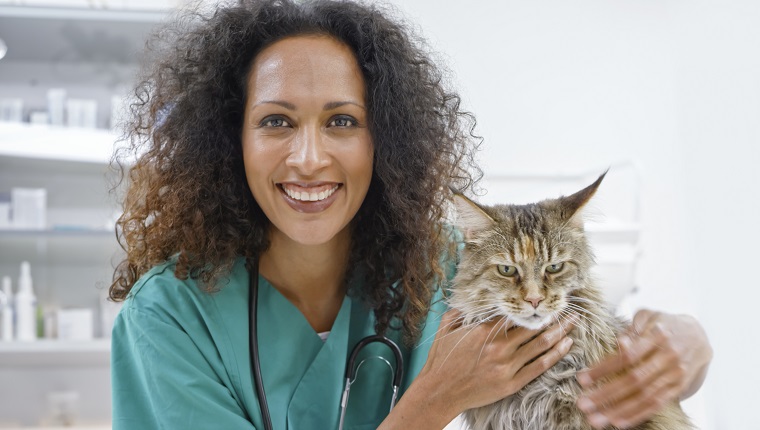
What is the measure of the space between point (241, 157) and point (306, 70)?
268 mm

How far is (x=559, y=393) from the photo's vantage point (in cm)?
102

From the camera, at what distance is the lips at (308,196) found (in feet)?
3.87

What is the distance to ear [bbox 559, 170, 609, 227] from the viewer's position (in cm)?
107

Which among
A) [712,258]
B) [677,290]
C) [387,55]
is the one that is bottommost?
[677,290]

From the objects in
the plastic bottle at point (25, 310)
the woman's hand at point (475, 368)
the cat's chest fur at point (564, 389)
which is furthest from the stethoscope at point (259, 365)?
the plastic bottle at point (25, 310)

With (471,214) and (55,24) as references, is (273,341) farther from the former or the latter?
(55,24)

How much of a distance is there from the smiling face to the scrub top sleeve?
0.29 metres

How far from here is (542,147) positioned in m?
2.89

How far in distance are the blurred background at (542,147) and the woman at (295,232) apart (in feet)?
3.43

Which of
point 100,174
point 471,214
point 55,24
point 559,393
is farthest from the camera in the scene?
point 100,174

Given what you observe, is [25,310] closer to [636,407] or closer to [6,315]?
[6,315]

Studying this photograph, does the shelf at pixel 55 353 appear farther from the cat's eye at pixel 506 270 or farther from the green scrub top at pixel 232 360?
the cat's eye at pixel 506 270

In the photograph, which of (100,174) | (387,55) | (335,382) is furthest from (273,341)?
(100,174)

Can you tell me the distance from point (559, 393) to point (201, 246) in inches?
27.8
